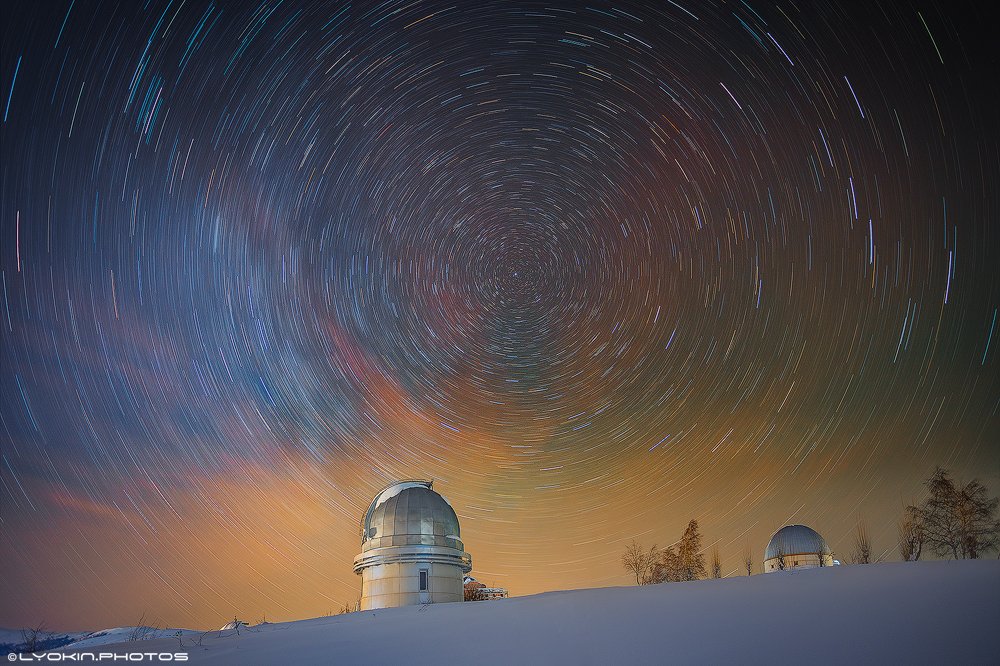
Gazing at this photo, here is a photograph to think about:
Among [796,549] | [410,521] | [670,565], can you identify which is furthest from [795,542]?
[410,521]

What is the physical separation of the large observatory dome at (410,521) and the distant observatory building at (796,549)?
25.2 m

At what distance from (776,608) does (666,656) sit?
2687mm

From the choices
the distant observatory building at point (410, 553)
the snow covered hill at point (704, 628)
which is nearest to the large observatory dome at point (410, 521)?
the distant observatory building at point (410, 553)

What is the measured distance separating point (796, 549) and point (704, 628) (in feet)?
135

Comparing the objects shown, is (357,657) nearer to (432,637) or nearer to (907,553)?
(432,637)

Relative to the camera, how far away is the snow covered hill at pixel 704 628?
23.1 feet

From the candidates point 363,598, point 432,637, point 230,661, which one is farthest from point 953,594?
point 363,598

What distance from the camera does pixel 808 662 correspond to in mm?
6633

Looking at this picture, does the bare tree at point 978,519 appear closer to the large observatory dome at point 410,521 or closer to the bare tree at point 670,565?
the bare tree at point 670,565

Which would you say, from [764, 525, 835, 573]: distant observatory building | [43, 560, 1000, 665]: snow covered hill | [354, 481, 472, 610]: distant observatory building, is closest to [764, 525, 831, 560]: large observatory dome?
[764, 525, 835, 573]: distant observatory building

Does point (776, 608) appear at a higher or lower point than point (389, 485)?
lower

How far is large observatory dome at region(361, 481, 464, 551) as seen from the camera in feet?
95.7

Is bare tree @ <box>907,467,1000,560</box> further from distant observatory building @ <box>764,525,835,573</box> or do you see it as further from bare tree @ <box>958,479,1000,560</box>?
distant observatory building @ <box>764,525,835,573</box>

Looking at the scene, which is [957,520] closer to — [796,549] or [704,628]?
[796,549]
